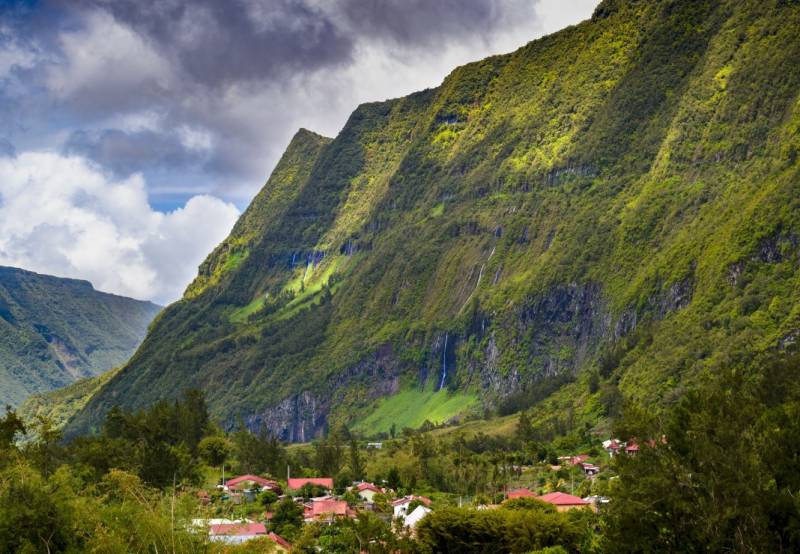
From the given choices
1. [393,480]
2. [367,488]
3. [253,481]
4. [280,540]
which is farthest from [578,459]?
[280,540]

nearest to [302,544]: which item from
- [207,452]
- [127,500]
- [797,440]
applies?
[127,500]

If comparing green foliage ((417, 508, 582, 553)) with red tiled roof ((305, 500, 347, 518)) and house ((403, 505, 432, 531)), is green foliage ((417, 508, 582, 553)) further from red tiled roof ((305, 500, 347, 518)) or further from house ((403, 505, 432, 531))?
red tiled roof ((305, 500, 347, 518))

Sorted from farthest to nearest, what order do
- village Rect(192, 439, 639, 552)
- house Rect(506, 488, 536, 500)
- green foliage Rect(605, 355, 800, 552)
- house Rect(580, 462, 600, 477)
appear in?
house Rect(580, 462, 600, 477) → house Rect(506, 488, 536, 500) → village Rect(192, 439, 639, 552) → green foliage Rect(605, 355, 800, 552)

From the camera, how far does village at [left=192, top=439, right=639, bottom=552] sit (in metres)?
111

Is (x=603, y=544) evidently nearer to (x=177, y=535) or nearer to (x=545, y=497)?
(x=177, y=535)

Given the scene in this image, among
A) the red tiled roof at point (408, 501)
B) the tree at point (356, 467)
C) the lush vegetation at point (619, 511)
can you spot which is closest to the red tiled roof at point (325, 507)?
→ the red tiled roof at point (408, 501)

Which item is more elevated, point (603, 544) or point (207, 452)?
point (207, 452)

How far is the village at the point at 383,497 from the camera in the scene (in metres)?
111

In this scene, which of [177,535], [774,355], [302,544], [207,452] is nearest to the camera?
[177,535]

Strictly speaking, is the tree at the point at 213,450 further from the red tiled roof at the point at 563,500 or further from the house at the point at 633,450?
the house at the point at 633,450

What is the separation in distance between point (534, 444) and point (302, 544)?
126 metres

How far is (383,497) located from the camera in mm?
131625

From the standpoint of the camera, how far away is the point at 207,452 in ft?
567

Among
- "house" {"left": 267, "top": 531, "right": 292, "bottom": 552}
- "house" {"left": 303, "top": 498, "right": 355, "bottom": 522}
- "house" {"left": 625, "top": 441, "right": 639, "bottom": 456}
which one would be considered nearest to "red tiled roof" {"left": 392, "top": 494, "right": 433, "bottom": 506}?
"house" {"left": 303, "top": 498, "right": 355, "bottom": 522}
